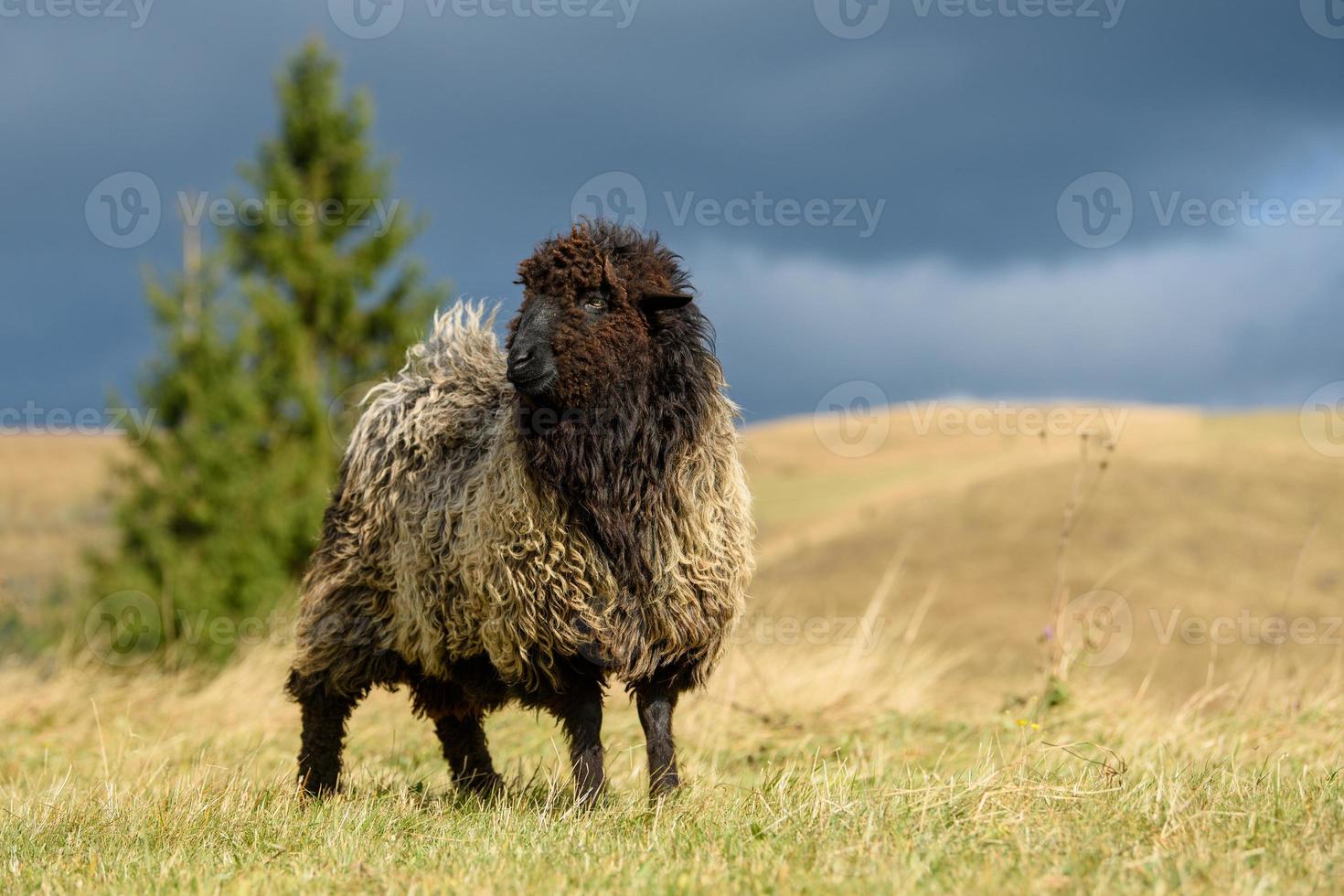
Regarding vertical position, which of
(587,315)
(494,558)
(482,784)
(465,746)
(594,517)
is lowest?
(482,784)

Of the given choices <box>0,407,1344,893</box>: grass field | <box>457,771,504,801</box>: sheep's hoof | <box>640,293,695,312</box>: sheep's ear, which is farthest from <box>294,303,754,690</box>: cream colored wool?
<box>457,771,504,801</box>: sheep's hoof

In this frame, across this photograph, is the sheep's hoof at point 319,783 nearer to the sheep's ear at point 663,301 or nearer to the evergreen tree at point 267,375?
the sheep's ear at point 663,301

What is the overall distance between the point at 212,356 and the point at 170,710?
808 centimetres

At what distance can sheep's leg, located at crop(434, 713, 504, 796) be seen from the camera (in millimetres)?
7297

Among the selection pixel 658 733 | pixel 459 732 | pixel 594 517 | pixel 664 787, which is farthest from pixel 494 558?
pixel 459 732

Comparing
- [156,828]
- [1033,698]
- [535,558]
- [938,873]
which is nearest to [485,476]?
[535,558]

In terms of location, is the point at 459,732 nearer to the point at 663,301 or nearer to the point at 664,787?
the point at 664,787

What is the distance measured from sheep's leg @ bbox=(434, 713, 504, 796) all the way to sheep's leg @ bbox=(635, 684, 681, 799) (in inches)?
67.1

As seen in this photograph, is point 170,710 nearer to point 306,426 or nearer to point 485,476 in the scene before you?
point 485,476

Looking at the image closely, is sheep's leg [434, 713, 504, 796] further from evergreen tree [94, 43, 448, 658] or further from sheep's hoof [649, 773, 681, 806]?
evergreen tree [94, 43, 448, 658]

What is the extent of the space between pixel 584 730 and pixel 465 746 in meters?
1.80

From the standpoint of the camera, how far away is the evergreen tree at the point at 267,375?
17.7 metres

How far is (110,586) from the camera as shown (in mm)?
18047

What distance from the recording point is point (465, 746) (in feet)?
24.1
